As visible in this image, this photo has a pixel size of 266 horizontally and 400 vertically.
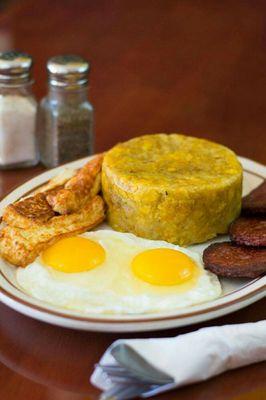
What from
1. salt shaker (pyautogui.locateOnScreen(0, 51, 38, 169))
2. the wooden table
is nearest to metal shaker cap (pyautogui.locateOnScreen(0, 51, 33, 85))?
salt shaker (pyautogui.locateOnScreen(0, 51, 38, 169))

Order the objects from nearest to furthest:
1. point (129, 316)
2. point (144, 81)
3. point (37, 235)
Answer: point (129, 316) < point (37, 235) < point (144, 81)

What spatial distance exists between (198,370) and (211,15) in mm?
2851

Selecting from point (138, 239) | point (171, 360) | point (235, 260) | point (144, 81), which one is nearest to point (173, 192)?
point (138, 239)

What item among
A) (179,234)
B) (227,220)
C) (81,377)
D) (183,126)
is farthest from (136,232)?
(183,126)

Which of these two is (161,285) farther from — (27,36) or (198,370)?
(27,36)

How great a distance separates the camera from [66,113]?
2773 millimetres

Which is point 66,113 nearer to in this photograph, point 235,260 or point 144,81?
point 144,81

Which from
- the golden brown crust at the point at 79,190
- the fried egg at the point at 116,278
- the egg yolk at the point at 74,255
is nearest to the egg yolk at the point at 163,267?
the fried egg at the point at 116,278

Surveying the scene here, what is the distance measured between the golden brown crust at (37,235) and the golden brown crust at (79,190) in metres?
0.03

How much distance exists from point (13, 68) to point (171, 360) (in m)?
1.39

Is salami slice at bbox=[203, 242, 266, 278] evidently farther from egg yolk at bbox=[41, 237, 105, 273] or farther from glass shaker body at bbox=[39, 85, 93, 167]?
glass shaker body at bbox=[39, 85, 93, 167]

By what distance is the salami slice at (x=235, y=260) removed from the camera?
2.03m

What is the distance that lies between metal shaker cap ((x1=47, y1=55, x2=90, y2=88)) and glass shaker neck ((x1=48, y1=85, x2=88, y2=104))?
2 cm

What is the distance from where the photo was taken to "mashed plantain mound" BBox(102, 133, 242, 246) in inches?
88.4
